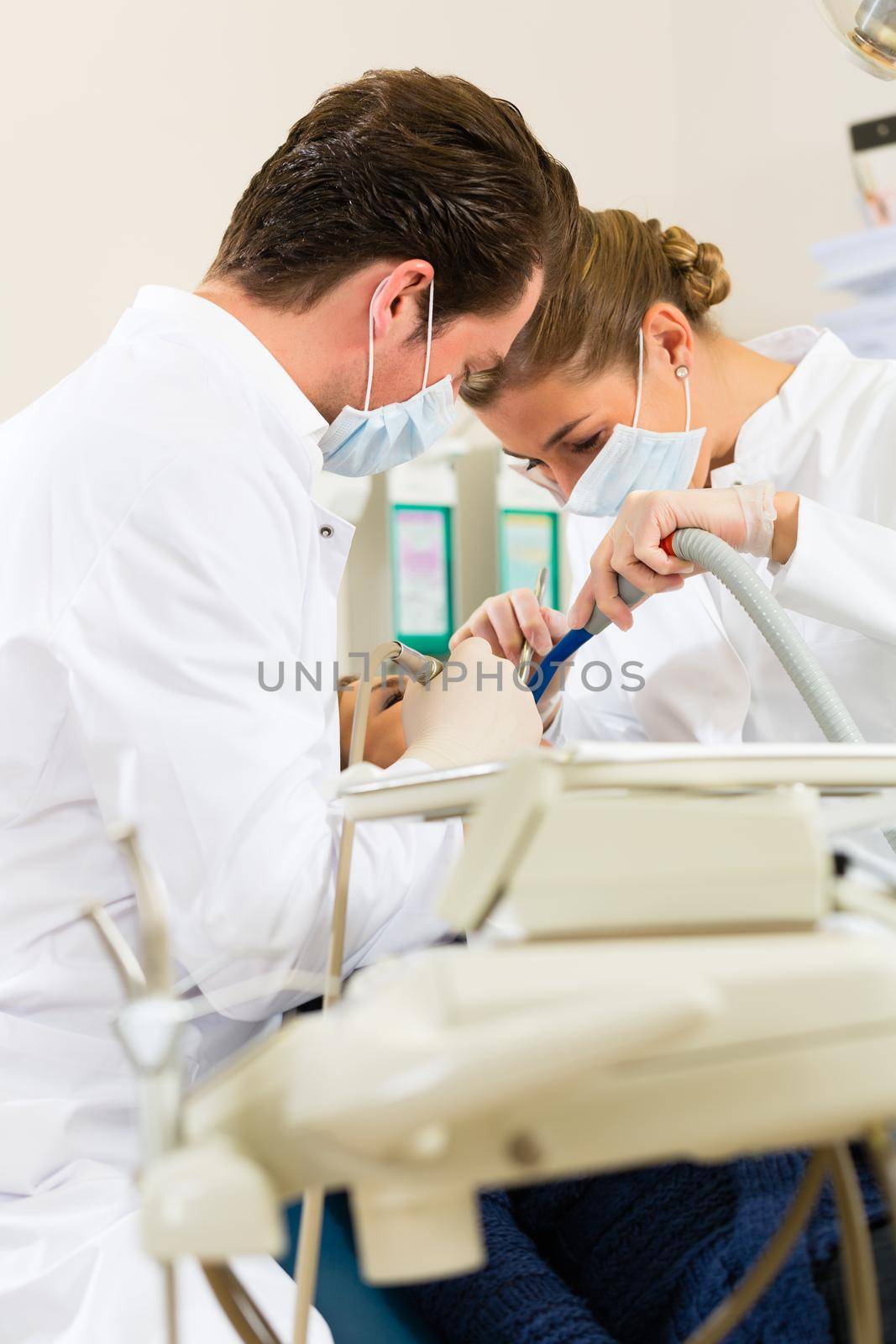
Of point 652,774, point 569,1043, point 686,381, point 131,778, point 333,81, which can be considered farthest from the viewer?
point 333,81

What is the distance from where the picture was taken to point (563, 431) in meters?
1.52

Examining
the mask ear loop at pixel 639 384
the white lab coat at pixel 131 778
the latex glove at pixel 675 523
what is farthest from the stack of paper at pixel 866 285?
the white lab coat at pixel 131 778

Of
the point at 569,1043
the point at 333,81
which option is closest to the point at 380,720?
the point at 569,1043

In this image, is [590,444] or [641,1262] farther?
[590,444]

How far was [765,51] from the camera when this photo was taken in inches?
90.2

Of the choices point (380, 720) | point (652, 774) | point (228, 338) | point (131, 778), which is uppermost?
point (228, 338)

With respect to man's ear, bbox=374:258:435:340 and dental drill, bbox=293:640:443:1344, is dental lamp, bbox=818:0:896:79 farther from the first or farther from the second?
dental drill, bbox=293:640:443:1344

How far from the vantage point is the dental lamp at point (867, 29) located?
1.10 m

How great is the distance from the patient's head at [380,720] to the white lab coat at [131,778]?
0.28m

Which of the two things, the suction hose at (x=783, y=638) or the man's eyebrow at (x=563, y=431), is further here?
the man's eyebrow at (x=563, y=431)

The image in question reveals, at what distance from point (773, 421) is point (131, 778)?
1061 millimetres

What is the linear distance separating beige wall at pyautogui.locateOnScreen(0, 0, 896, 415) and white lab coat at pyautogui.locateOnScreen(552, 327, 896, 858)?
0.85m

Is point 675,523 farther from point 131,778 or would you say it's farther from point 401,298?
point 131,778

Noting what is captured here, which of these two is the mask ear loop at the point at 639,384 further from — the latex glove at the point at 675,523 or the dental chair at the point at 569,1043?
the dental chair at the point at 569,1043
